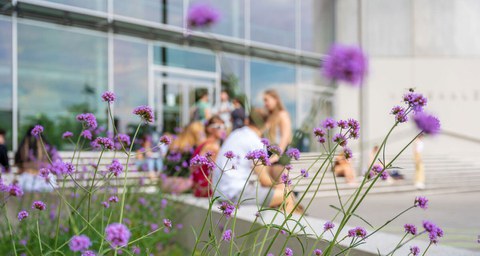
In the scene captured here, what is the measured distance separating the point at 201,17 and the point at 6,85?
9773mm

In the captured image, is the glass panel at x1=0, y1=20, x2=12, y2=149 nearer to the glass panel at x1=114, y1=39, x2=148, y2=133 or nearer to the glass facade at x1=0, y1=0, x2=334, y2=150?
the glass facade at x1=0, y1=0, x2=334, y2=150

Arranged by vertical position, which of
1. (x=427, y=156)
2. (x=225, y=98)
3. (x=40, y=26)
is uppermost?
(x=40, y=26)

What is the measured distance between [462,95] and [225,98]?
16.6 m

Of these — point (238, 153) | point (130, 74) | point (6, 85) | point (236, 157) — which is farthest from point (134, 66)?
point (236, 157)

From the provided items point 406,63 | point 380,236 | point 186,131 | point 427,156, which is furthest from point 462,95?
point 380,236

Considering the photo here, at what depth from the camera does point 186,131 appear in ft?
15.7

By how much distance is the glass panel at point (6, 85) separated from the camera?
32.0ft

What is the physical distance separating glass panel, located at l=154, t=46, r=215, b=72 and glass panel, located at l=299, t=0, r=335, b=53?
3.95 m

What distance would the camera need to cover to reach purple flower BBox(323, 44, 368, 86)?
0.87 metres

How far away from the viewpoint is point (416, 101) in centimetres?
102

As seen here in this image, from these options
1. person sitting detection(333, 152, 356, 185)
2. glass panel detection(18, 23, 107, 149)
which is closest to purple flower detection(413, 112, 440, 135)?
person sitting detection(333, 152, 356, 185)

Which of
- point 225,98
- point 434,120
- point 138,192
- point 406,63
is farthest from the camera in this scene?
point 406,63

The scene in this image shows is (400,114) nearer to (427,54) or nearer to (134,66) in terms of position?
(134,66)

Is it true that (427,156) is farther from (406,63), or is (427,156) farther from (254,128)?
(254,128)
